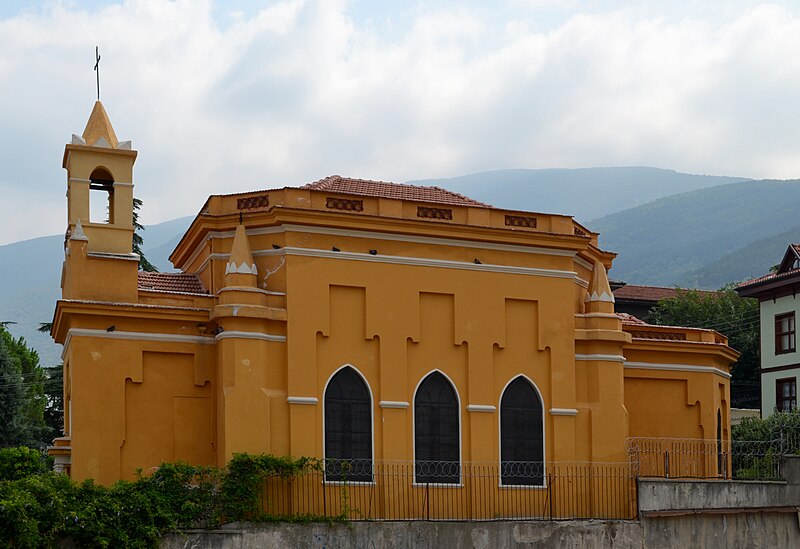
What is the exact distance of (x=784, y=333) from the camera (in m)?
54.5

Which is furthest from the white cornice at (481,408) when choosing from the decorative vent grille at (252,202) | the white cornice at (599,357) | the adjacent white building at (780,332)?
the adjacent white building at (780,332)

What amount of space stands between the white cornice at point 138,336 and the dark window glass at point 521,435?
724cm

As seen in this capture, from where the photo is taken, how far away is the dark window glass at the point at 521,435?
3009 centimetres

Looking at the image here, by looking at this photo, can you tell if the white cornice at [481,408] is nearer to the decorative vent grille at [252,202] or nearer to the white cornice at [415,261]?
the white cornice at [415,261]

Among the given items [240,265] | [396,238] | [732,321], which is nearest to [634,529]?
[396,238]

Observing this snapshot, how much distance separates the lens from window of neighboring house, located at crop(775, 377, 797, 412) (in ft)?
175

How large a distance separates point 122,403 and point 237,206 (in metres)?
5.31

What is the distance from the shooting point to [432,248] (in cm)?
3003

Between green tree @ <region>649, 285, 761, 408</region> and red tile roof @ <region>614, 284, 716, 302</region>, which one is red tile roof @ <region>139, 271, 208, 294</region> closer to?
green tree @ <region>649, 285, 761, 408</region>

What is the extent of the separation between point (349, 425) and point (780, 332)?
103 ft

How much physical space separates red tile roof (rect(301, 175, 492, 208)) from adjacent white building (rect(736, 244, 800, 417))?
83.1 feet

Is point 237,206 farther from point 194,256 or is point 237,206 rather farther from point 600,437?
point 600,437

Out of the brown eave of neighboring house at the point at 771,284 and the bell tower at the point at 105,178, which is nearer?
the bell tower at the point at 105,178

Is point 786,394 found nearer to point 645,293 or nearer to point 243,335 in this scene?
point 645,293
